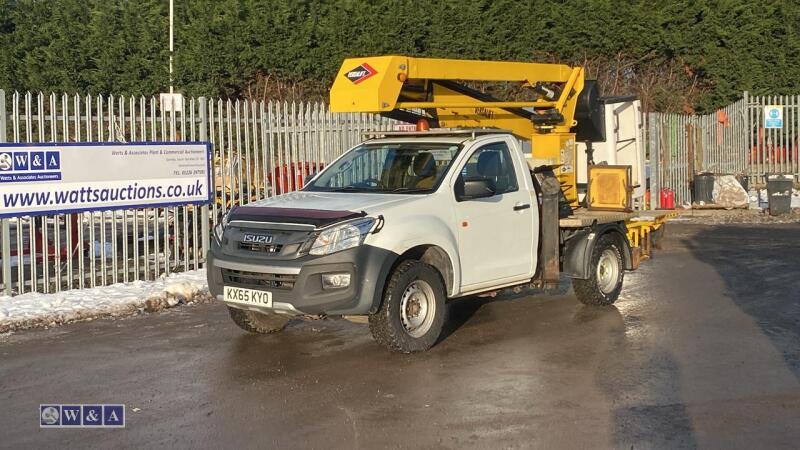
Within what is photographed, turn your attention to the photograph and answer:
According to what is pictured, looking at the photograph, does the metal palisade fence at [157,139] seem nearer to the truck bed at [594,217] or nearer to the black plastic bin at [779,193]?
the truck bed at [594,217]

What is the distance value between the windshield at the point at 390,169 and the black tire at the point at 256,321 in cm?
131

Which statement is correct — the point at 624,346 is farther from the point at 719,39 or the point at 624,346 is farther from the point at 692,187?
the point at 719,39

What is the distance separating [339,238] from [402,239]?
1.82 feet

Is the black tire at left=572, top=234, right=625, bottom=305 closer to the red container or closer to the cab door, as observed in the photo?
the cab door

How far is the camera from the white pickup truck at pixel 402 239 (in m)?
8.35

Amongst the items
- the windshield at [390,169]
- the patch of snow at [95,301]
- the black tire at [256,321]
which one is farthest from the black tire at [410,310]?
the patch of snow at [95,301]

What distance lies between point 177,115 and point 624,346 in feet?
24.4

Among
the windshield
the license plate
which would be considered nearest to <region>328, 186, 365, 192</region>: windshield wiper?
the windshield

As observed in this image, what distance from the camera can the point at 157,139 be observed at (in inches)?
534

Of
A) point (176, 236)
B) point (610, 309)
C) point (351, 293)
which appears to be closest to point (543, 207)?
point (610, 309)

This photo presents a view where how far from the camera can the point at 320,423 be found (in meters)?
6.71

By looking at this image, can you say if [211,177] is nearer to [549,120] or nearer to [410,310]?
[549,120]

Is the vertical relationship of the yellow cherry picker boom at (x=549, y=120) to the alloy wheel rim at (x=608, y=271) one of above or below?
above

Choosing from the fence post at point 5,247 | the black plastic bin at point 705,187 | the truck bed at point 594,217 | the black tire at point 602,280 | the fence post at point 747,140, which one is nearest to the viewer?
the truck bed at point 594,217
